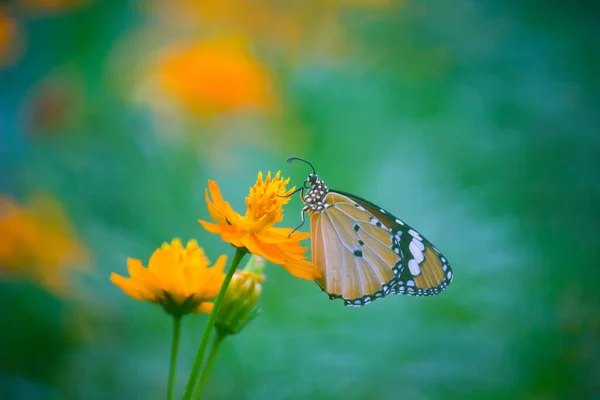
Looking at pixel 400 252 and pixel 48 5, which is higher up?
pixel 48 5

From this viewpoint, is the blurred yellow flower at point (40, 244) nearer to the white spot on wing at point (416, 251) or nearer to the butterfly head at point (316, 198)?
the butterfly head at point (316, 198)

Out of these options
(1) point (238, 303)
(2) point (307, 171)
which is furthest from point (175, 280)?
(2) point (307, 171)

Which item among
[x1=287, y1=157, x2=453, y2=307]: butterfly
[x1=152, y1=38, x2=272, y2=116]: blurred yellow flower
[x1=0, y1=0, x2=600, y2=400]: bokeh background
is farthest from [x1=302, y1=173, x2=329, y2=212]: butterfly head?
[x1=152, y1=38, x2=272, y2=116]: blurred yellow flower

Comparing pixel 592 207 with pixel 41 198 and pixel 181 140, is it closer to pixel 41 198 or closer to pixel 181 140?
pixel 181 140

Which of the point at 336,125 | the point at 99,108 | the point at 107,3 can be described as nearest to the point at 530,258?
the point at 336,125

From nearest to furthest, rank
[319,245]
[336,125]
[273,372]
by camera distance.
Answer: [319,245]
[273,372]
[336,125]

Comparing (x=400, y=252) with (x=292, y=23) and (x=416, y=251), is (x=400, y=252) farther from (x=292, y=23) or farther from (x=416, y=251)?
(x=292, y=23)

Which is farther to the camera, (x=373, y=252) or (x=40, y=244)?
(x=40, y=244)
